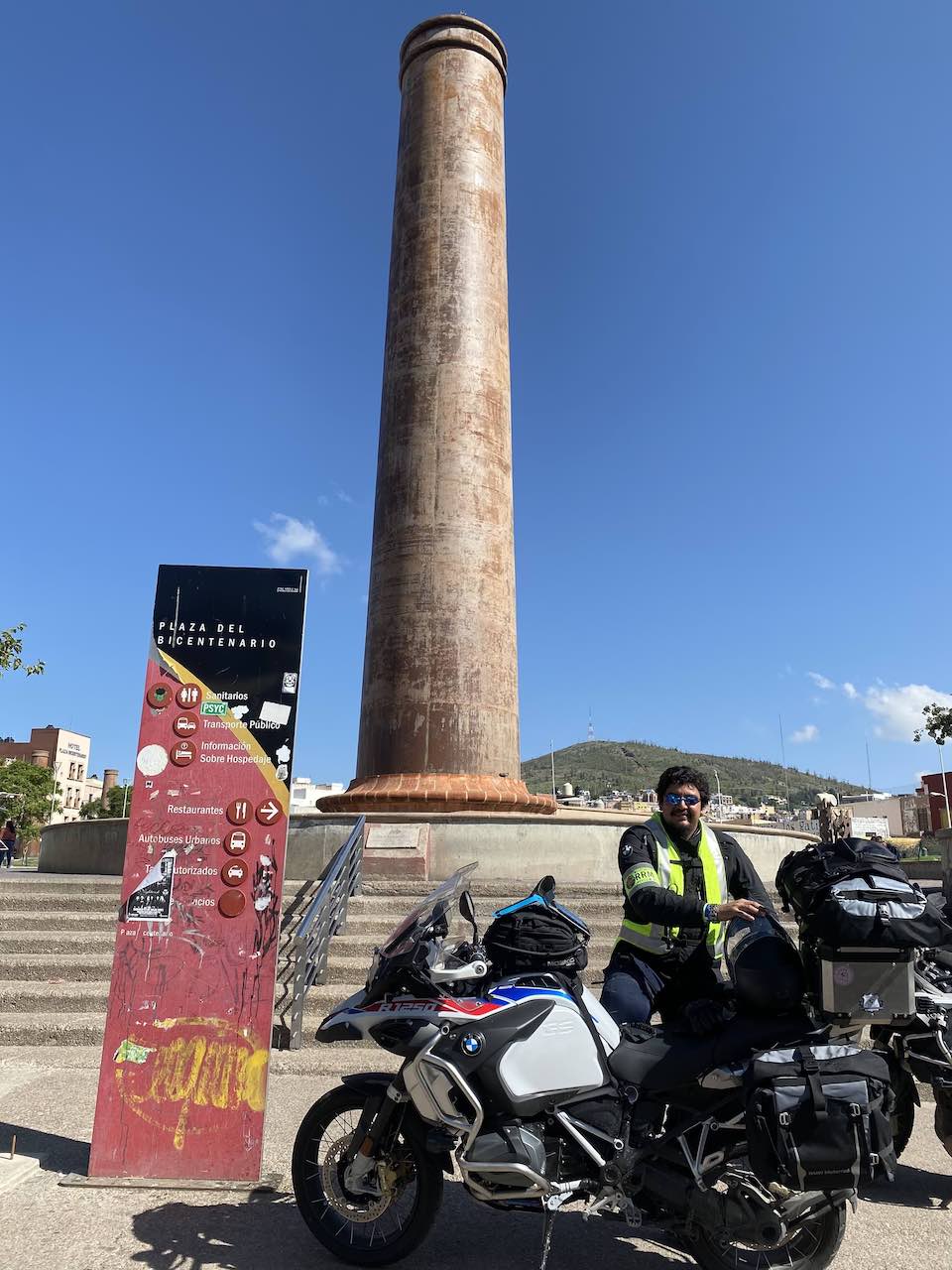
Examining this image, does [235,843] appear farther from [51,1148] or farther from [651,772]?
[651,772]

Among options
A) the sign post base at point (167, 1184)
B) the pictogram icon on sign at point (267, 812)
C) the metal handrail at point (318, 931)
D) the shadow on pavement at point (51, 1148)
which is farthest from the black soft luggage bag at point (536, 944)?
the metal handrail at point (318, 931)

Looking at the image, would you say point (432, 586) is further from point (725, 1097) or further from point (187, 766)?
point (725, 1097)

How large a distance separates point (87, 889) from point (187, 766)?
5609 mm

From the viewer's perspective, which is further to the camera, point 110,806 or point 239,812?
point 110,806

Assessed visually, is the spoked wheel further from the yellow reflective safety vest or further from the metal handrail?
the metal handrail

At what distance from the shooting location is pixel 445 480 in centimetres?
1164

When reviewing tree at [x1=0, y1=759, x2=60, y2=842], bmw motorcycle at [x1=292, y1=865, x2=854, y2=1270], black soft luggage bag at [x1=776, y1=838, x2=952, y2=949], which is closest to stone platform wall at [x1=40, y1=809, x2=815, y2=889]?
bmw motorcycle at [x1=292, y1=865, x2=854, y2=1270]

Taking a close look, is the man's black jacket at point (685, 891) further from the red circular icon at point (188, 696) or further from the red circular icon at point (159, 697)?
the red circular icon at point (159, 697)

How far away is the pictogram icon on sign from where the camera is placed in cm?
440

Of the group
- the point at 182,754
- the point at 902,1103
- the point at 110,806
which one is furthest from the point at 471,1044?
the point at 110,806

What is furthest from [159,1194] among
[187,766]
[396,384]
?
[396,384]

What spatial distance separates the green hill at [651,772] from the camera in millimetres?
134312

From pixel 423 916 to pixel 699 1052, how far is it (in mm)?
1046

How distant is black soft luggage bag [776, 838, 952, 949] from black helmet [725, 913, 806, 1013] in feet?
0.34
